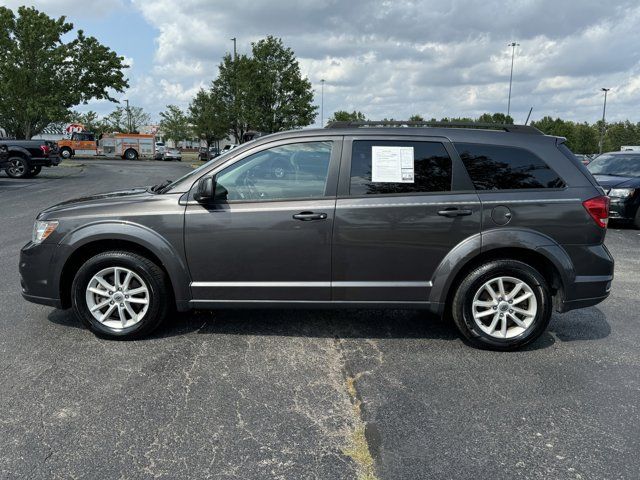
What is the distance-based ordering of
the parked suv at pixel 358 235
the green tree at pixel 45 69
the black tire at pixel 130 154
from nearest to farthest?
the parked suv at pixel 358 235, the green tree at pixel 45 69, the black tire at pixel 130 154

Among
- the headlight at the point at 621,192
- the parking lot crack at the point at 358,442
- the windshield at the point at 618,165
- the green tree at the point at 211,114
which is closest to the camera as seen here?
the parking lot crack at the point at 358,442

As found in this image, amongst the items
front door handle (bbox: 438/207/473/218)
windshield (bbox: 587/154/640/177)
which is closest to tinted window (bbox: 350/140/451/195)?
front door handle (bbox: 438/207/473/218)

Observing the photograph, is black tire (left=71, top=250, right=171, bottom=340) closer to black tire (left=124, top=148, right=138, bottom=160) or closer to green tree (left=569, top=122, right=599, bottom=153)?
black tire (left=124, top=148, right=138, bottom=160)

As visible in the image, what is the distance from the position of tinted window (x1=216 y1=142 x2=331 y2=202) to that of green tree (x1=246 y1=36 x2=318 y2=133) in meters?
32.9

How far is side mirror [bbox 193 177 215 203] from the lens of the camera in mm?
4012

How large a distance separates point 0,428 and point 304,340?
2.23m

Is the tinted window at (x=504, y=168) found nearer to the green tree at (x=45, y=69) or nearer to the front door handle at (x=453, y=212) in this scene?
the front door handle at (x=453, y=212)

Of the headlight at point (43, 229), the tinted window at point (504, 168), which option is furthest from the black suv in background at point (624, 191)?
the headlight at point (43, 229)

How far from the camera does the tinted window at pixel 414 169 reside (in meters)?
4.18

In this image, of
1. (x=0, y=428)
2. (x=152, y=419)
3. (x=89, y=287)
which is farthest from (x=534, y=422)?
(x=89, y=287)

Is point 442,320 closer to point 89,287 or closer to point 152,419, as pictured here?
point 152,419

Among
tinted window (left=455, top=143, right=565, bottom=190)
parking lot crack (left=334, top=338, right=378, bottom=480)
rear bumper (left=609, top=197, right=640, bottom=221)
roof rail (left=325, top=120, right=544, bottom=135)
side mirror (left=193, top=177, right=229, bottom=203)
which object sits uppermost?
roof rail (left=325, top=120, right=544, bottom=135)

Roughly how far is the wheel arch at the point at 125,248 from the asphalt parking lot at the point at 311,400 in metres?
0.45

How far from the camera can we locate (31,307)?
5102 millimetres
